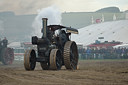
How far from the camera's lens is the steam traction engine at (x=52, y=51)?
12.4 meters

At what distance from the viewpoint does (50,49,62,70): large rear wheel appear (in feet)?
40.0

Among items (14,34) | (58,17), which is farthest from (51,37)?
(14,34)

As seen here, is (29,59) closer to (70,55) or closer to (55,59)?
(55,59)

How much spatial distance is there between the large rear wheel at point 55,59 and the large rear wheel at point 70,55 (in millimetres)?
255

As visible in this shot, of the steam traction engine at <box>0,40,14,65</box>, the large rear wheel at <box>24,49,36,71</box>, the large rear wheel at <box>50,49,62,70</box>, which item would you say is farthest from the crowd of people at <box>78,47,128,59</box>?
the large rear wheel at <box>24,49,36,71</box>

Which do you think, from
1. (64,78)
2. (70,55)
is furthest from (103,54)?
(64,78)

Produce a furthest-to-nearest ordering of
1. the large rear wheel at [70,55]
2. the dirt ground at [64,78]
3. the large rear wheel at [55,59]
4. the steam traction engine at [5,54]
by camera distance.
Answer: the steam traction engine at [5,54], the large rear wheel at [70,55], the large rear wheel at [55,59], the dirt ground at [64,78]

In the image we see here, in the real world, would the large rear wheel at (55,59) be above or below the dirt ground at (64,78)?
above

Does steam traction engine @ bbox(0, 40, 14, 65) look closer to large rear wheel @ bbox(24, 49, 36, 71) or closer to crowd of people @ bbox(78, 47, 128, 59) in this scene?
large rear wheel @ bbox(24, 49, 36, 71)

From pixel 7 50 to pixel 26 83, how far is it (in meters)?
14.3

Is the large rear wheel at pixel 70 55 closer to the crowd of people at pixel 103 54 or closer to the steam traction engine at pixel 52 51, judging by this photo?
the steam traction engine at pixel 52 51

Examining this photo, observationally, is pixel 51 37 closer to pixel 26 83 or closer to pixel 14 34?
pixel 26 83

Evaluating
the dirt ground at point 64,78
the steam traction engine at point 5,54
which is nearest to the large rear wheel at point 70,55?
Answer: the dirt ground at point 64,78

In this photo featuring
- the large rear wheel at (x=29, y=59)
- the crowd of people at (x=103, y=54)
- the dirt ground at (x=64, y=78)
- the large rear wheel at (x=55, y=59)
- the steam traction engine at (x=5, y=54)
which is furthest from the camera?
the crowd of people at (x=103, y=54)
